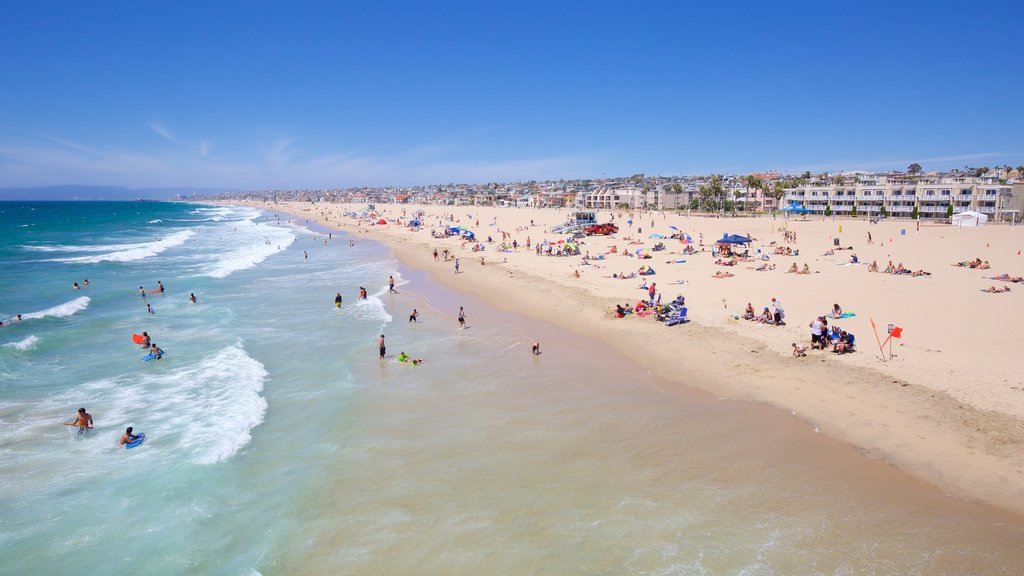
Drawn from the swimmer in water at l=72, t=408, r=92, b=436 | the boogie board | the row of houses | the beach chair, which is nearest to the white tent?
the row of houses

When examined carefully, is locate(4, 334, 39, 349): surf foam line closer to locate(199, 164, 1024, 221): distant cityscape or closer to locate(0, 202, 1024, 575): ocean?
locate(0, 202, 1024, 575): ocean

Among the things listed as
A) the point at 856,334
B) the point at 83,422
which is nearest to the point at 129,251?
the point at 83,422

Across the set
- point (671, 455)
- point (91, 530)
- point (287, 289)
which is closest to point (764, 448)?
point (671, 455)

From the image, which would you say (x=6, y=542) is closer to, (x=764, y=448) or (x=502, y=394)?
(x=502, y=394)

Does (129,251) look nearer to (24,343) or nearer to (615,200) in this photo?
(24,343)

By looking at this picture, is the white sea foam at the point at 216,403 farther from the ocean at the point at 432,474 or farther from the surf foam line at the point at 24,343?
the surf foam line at the point at 24,343

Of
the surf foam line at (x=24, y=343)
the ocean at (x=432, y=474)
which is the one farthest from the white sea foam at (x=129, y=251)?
the ocean at (x=432, y=474)
